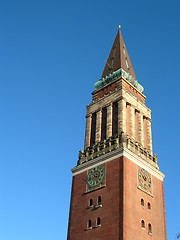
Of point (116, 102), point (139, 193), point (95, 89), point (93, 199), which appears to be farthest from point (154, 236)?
point (95, 89)

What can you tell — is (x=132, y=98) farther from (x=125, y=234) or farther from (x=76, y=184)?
(x=125, y=234)

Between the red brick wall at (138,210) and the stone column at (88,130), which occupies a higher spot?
the stone column at (88,130)

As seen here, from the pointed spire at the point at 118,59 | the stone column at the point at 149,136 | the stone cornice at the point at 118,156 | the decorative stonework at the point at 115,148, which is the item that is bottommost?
the stone cornice at the point at 118,156

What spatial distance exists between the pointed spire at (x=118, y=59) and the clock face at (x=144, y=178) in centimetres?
1761

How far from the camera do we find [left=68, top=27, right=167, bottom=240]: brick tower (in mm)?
37656

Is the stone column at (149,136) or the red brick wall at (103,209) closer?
the red brick wall at (103,209)

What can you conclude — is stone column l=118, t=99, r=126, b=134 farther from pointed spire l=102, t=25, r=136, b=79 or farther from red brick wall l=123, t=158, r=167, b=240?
pointed spire l=102, t=25, r=136, b=79

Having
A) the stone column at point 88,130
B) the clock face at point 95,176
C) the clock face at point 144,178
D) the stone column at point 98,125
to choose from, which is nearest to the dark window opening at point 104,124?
the stone column at point 98,125

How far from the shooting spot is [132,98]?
4903 centimetres

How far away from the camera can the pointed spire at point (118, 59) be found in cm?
5420

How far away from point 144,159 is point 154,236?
887 cm

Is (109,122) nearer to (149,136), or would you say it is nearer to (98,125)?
(98,125)

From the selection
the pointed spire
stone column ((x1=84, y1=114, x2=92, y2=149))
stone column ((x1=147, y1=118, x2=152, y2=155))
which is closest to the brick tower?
stone column ((x1=84, y1=114, x2=92, y2=149))

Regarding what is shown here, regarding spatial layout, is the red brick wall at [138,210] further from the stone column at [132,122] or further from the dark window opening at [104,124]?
the dark window opening at [104,124]
